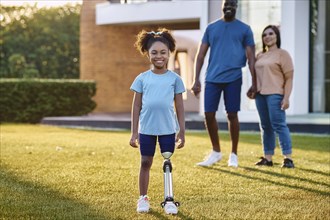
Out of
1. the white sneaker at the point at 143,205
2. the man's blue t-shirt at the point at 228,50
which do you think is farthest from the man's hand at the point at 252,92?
the white sneaker at the point at 143,205

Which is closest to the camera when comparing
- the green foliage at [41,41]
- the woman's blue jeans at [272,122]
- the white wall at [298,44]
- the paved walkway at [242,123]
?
the woman's blue jeans at [272,122]

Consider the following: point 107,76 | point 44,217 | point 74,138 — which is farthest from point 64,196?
point 107,76

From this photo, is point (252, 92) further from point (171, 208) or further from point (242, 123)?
point (242, 123)

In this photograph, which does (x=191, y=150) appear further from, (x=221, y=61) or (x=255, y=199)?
(x=255, y=199)

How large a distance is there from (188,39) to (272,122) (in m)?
17.4

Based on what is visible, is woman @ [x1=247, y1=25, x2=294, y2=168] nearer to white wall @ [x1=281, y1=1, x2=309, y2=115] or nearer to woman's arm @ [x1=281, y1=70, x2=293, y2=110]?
woman's arm @ [x1=281, y1=70, x2=293, y2=110]

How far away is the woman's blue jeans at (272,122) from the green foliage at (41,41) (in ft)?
96.9

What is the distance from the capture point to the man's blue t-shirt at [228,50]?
747 cm

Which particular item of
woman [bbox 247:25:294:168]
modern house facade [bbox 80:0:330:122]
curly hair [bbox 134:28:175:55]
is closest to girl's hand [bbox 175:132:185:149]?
curly hair [bbox 134:28:175:55]

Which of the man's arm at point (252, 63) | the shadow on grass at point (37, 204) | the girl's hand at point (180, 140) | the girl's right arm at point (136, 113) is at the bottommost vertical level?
the shadow on grass at point (37, 204)

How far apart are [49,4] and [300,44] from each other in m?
30.2

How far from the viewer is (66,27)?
40.8 meters

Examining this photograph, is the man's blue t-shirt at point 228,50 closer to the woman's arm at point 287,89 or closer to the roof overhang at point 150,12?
the woman's arm at point 287,89

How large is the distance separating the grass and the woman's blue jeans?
0.84 ft
